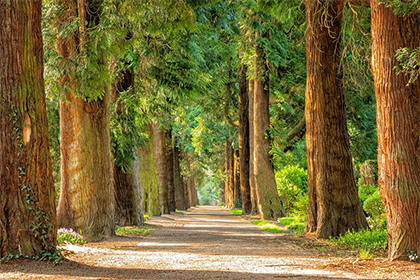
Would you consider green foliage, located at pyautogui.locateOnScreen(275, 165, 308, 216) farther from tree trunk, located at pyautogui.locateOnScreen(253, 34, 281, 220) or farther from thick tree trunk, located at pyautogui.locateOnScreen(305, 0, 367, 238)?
thick tree trunk, located at pyautogui.locateOnScreen(305, 0, 367, 238)

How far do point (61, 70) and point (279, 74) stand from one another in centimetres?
1462

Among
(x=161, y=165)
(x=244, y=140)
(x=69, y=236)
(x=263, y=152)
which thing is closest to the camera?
(x=69, y=236)

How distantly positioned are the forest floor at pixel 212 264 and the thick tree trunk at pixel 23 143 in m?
0.55

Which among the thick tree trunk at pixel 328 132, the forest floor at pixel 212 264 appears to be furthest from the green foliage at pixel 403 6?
the thick tree trunk at pixel 328 132

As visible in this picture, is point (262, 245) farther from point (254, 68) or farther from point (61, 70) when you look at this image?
point (254, 68)

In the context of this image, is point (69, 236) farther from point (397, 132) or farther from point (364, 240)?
point (397, 132)

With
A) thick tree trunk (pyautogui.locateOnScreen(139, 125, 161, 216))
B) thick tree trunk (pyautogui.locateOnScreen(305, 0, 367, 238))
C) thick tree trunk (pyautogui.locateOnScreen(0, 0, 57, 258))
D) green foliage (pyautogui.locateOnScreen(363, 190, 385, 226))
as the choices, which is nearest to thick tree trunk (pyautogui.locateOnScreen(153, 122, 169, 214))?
thick tree trunk (pyautogui.locateOnScreen(139, 125, 161, 216))

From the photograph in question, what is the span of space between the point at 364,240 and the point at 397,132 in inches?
168

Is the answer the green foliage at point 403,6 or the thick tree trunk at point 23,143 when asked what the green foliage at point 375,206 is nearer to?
the green foliage at point 403,6

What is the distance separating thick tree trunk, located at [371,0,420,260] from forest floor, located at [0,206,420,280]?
63cm

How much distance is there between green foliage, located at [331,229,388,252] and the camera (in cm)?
1268

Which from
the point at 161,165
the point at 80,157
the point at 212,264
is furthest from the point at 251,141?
the point at 212,264

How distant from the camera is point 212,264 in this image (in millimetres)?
10633

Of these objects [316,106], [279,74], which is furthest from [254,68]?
[316,106]
